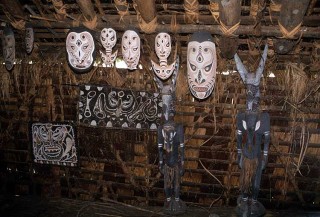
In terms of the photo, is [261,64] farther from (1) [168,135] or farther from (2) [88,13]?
(2) [88,13]

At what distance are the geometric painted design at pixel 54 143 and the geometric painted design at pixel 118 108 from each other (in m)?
0.56

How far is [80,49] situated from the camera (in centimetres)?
423

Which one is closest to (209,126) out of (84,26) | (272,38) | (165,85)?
(165,85)

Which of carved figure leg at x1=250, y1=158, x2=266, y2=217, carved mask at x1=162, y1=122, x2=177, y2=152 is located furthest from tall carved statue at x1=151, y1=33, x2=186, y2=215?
carved figure leg at x1=250, y1=158, x2=266, y2=217

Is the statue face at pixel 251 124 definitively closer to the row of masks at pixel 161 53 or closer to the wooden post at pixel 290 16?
the row of masks at pixel 161 53

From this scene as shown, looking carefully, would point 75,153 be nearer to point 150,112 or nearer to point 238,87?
point 150,112

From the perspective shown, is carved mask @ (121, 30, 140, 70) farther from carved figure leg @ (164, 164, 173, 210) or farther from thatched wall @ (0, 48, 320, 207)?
carved figure leg @ (164, 164, 173, 210)

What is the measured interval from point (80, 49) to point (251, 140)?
124 inches

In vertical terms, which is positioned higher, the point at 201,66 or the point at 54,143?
the point at 201,66

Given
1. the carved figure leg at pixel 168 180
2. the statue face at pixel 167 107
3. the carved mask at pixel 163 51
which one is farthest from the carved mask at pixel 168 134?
the carved mask at pixel 163 51

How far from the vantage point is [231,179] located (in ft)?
18.3

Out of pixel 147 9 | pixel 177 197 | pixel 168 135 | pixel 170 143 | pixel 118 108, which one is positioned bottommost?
pixel 177 197

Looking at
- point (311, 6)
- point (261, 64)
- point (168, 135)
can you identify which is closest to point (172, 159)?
point (168, 135)

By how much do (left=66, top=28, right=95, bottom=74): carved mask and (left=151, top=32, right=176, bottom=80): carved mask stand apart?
41.9 inches
